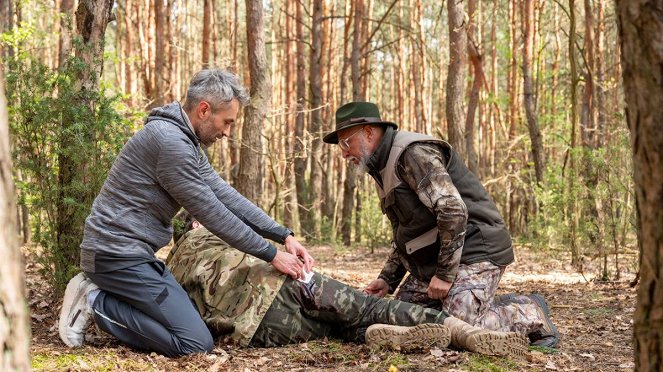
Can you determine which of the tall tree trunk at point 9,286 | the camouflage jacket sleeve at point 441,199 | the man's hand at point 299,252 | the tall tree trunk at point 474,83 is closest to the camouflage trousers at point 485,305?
the camouflage jacket sleeve at point 441,199

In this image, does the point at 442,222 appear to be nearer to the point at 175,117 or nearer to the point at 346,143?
the point at 346,143

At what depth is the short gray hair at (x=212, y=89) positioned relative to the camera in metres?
4.46

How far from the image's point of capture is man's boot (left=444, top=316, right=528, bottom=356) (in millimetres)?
4070

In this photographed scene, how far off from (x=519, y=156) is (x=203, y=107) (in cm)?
1956

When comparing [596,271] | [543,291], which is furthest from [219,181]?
[596,271]

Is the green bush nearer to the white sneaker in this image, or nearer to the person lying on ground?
the white sneaker

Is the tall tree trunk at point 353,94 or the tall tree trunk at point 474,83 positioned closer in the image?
the tall tree trunk at point 474,83

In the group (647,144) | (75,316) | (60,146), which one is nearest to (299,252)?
(75,316)

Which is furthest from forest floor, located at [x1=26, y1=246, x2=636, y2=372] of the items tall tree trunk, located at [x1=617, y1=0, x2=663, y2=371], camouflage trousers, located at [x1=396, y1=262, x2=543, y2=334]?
tall tree trunk, located at [x1=617, y1=0, x2=663, y2=371]

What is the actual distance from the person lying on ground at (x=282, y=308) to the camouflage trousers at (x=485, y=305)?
0.19 m

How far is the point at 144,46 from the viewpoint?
19500mm

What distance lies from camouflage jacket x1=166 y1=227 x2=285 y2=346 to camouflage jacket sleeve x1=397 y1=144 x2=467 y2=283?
3.38 feet

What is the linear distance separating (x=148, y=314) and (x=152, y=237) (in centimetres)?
47

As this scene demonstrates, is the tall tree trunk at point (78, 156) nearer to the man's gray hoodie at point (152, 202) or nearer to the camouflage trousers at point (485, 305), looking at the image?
the man's gray hoodie at point (152, 202)
